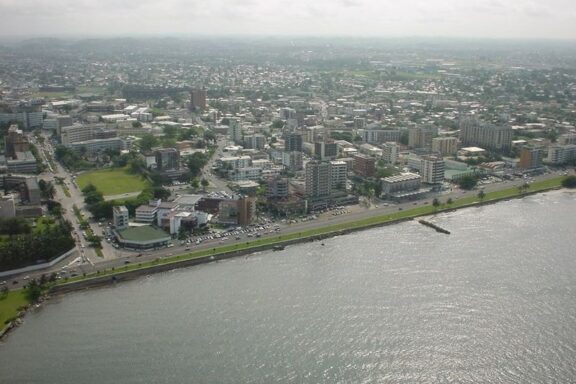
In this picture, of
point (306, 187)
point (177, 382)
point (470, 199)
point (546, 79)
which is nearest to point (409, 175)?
point (470, 199)

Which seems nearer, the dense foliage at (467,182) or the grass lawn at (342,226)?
the grass lawn at (342,226)

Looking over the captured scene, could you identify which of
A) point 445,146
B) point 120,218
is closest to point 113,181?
point 120,218

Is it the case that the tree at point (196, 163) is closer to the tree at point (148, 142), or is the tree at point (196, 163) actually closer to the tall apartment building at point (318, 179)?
the tree at point (148, 142)

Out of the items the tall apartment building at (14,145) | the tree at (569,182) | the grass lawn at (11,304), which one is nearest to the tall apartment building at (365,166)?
the tree at (569,182)

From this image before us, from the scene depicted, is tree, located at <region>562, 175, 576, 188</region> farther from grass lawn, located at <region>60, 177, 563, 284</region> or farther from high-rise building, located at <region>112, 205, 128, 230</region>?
high-rise building, located at <region>112, 205, 128, 230</region>

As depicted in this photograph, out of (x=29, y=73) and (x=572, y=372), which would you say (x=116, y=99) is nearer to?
(x=29, y=73)

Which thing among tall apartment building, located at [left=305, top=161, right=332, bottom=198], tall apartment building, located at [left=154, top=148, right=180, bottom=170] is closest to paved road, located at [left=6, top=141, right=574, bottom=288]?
tall apartment building, located at [left=305, top=161, right=332, bottom=198]
